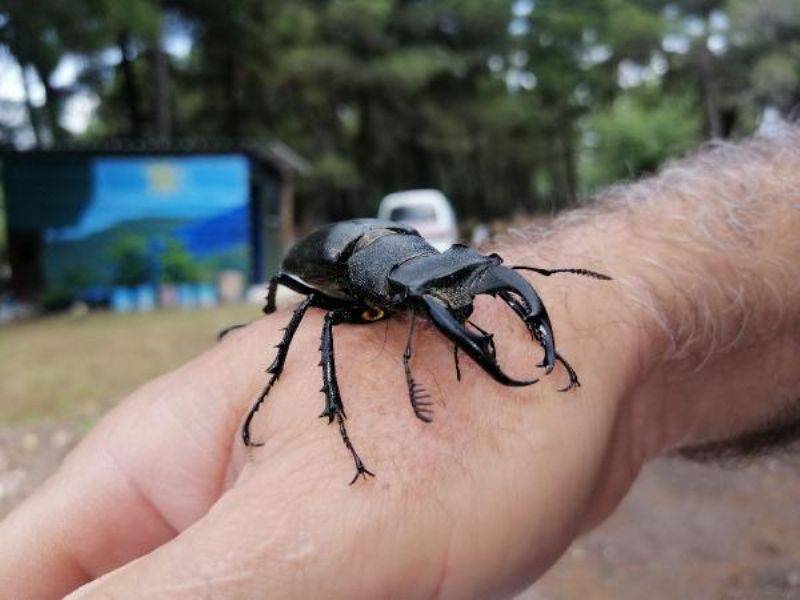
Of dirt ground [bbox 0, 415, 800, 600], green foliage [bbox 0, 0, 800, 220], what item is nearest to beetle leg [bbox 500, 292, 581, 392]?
dirt ground [bbox 0, 415, 800, 600]

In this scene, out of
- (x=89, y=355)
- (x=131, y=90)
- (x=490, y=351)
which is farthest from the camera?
(x=131, y=90)

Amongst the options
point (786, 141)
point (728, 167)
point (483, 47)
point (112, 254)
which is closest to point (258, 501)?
point (728, 167)

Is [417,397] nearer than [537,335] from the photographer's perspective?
Yes

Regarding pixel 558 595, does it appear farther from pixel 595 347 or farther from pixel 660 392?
pixel 595 347

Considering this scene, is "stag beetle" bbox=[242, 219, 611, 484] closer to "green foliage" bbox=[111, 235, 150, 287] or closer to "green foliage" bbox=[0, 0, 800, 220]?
"green foliage" bbox=[111, 235, 150, 287]

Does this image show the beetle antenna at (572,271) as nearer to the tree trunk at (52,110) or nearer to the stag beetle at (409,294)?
the stag beetle at (409,294)

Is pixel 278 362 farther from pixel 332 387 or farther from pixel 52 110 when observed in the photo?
pixel 52 110

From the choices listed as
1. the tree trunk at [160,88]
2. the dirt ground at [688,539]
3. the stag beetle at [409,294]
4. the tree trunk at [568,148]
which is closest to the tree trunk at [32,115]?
the tree trunk at [160,88]

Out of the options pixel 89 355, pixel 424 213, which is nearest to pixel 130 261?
pixel 424 213
